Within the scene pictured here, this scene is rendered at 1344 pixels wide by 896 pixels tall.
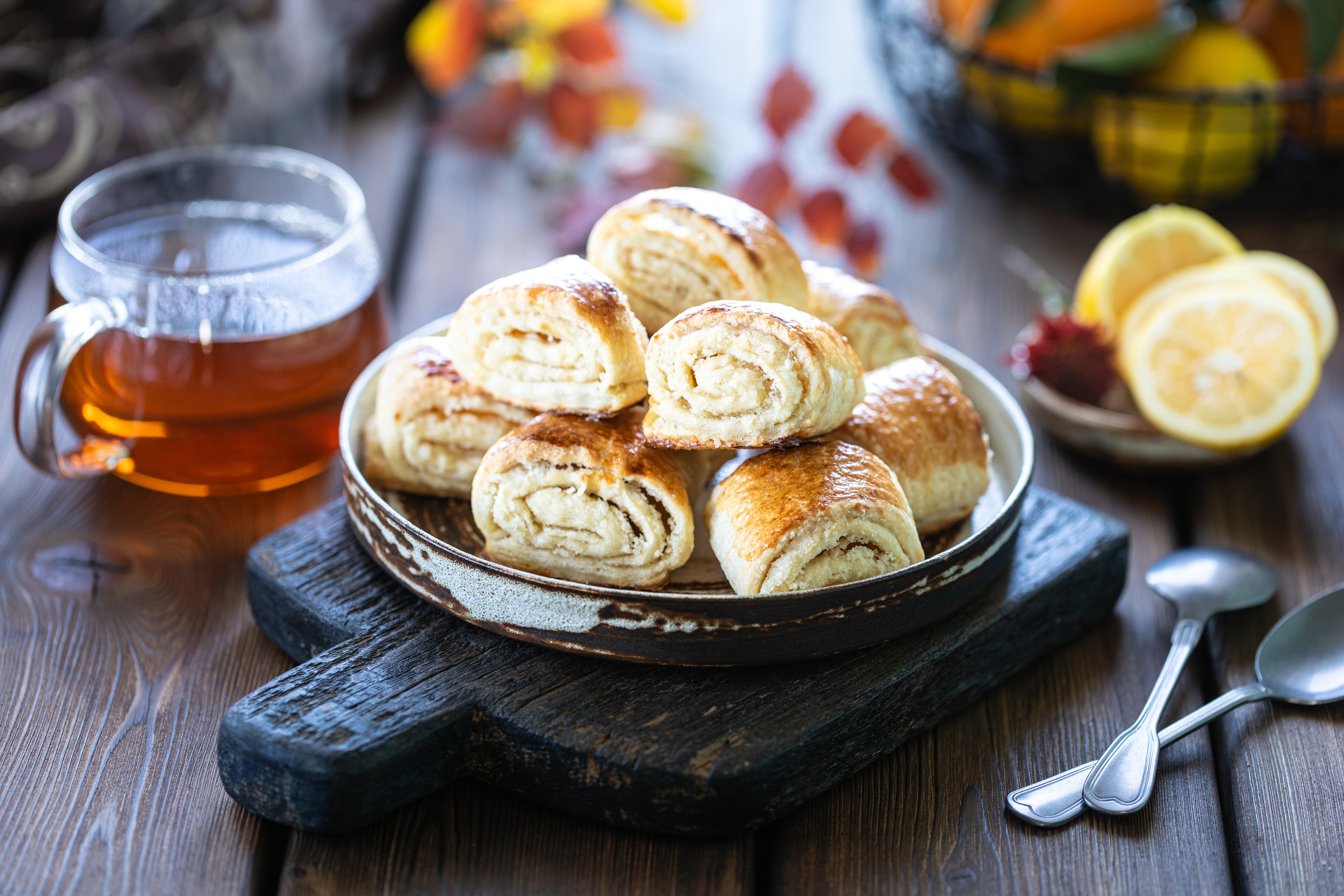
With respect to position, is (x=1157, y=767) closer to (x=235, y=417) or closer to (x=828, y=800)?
Result: (x=828, y=800)

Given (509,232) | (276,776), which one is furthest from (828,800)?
(509,232)

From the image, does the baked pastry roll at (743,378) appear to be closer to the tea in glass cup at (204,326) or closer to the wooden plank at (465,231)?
the tea in glass cup at (204,326)

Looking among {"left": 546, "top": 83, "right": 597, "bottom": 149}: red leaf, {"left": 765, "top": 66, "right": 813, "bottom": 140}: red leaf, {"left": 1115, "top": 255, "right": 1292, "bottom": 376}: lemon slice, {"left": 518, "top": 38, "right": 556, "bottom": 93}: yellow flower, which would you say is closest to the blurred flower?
{"left": 518, "top": 38, "right": 556, "bottom": 93}: yellow flower

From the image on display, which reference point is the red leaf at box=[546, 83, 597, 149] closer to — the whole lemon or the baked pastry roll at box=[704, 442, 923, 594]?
the whole lemon

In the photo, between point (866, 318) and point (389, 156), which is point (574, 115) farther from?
point (866, 318)

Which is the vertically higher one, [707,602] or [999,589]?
[707,602]

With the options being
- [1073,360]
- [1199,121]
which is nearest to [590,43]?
[1199,121]
